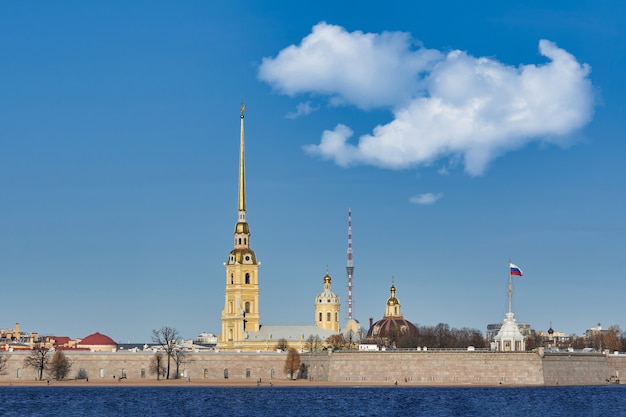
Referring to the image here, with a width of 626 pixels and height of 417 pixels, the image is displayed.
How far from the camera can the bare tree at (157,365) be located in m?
155

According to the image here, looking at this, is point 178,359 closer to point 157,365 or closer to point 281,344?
point 157,365

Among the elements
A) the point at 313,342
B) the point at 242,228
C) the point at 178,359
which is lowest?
the point at 178,359

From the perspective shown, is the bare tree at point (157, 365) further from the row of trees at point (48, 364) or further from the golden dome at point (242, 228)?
the golden dome at point (242, 228)

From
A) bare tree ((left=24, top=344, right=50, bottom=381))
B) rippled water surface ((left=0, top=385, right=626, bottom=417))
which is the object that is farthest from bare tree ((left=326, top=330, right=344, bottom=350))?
bare tree ((left=24, top=344, right=50, bottom=381))

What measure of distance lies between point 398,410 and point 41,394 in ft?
135

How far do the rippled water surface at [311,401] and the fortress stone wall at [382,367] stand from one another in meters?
4.70

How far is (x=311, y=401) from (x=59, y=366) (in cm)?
4547

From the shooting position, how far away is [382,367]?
149000 mm

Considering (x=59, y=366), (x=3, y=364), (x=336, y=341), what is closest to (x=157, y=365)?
(x=59, y=366)

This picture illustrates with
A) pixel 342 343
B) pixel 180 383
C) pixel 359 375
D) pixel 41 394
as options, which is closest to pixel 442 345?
pixel 342 343

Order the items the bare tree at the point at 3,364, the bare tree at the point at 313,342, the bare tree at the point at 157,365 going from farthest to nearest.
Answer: the bare tree at the point at 313,342 < the bare tree at the point at 157,365 < the bare tree at the point at 3,364

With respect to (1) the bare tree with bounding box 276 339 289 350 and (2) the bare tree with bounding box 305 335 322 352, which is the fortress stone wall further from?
(1) the bare tree with bounding box 276 339 289 350

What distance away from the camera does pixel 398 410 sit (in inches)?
4173

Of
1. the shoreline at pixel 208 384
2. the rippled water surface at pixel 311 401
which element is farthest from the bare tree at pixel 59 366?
the rippled water surface at pixel 311 401
